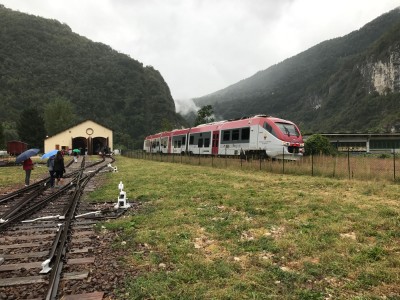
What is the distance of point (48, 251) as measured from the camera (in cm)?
601

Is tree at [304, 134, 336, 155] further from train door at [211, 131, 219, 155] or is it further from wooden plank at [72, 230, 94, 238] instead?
wooden plank at [72, 230, 94, 238]

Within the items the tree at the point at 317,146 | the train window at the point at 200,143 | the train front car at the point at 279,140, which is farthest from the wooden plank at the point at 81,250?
the train window at the point at 200,143

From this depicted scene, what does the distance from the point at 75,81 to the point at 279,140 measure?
117029 millimetres

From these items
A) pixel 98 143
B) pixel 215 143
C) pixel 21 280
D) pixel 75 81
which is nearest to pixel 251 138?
pixel 215 143

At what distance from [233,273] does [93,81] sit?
130371 mm

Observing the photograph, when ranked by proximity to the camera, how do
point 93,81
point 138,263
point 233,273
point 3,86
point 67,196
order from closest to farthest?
point 233,273 → point 138,263 → point 67,196 → point 3,86 → point 93,81

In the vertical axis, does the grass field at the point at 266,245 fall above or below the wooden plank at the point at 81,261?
above

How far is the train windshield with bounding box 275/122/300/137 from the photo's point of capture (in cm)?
2108

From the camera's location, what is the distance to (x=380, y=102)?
5906 inches

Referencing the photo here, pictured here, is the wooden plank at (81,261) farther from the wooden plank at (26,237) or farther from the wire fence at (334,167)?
the wire fence at (334,167)

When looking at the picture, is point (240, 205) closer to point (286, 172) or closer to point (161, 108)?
point (286, 172)

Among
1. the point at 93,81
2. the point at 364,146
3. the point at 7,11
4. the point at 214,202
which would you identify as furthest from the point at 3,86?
the point at 214,202

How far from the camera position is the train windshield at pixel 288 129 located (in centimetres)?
2108

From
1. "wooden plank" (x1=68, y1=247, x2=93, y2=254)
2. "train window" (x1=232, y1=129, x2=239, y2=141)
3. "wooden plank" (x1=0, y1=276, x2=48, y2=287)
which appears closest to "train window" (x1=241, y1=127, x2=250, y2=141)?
"train window" (x1=232, y1=129, x2=239, y2=141)
